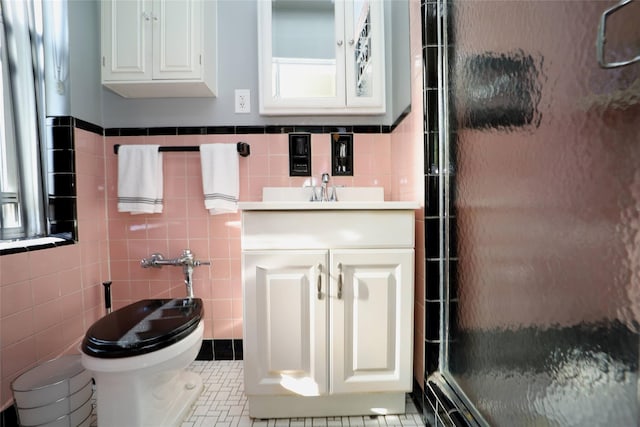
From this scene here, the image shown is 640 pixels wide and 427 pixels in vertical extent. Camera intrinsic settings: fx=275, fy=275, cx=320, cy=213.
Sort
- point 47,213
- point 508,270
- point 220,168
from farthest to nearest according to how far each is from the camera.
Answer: point 220,168
point 47,213
point 508,270

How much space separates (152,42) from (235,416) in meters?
1.67

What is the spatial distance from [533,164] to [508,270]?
26cm

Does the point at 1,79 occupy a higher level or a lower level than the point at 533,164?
higher

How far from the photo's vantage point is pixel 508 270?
685 mm

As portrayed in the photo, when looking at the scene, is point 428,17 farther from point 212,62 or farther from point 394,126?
point 212,62

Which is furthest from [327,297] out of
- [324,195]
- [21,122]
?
[21,122]

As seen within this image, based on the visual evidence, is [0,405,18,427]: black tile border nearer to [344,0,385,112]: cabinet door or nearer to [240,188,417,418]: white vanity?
[240,188,417,418]: white vanity

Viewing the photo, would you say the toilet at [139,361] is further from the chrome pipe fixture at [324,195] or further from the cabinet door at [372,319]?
the chrome pipe fixture at [324,195]

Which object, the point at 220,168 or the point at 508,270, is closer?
the point at 508,270

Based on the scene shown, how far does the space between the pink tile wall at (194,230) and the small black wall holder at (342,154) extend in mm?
46

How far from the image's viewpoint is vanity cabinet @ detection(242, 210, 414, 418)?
987 mm

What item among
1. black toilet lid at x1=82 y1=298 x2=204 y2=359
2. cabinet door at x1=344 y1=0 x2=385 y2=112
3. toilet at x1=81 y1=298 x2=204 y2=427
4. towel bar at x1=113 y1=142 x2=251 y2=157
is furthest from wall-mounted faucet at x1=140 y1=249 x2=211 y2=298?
cabinet door at x1=344 y1=0 x2=385 y2=112

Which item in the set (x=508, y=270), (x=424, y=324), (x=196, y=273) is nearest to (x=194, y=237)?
(x=196, y=273)

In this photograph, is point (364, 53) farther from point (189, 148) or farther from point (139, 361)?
point (139, 361)
